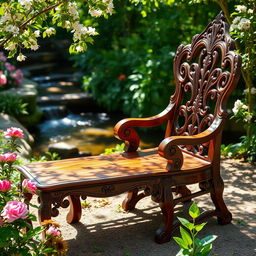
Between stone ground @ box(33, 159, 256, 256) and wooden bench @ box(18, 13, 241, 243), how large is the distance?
0.11 meters

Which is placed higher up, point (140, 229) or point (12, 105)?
point (12, 105)

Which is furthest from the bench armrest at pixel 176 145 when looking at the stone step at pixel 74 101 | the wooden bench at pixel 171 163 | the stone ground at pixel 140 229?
the stone step at pixel 74 101

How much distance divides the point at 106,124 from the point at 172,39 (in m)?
2.24

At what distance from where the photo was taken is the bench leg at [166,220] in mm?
3602

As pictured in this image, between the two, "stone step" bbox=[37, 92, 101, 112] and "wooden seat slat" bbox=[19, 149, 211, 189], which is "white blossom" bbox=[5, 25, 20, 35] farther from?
"stone step" bbox=[37, 92, 101, 112]

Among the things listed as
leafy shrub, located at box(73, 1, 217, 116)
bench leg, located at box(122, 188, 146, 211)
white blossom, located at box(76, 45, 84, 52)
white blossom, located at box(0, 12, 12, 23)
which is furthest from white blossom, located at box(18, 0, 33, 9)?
leafy shrub, located at box(73, 1, 217, 116)

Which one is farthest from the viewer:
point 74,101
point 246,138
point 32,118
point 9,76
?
point 74,101

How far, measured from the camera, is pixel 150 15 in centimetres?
1091

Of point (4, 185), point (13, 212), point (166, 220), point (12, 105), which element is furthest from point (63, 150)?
point (13, 212)

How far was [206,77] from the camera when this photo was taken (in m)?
4.16

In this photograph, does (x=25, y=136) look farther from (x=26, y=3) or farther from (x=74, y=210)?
(x=26, y=3)

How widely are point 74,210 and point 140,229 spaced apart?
573 millimetres

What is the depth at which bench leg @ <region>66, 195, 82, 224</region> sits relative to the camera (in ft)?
13.2

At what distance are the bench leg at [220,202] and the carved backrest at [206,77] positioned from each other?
296 mm
